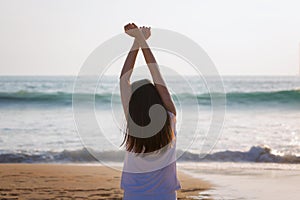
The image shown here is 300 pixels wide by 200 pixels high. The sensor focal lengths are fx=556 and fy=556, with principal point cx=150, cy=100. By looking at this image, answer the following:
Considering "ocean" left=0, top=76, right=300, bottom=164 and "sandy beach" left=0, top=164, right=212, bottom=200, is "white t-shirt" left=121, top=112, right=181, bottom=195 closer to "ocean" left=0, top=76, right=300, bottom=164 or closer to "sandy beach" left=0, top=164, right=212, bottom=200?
"ocean" left=0, top=76, right=300, bottom=164

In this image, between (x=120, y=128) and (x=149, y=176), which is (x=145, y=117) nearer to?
(x=149, y=176)

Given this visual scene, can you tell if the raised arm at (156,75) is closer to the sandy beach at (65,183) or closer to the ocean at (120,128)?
the ocean at (120,128)

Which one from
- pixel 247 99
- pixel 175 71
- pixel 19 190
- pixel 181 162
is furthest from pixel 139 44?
pixel 247 99

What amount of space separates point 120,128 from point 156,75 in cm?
50

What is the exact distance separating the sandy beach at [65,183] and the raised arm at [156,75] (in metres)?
4.14

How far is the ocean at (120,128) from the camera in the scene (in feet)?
32.1

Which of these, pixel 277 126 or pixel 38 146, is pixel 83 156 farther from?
pixel 277 126

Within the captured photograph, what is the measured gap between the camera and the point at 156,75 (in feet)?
8.95

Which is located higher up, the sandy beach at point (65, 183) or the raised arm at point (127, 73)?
the raised arm at point (127, 73)

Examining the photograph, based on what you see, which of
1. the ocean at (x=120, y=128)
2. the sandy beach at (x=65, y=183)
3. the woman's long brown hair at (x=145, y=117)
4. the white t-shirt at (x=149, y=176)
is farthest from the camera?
the ocean at (x=120, y=128)

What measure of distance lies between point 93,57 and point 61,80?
33.6m

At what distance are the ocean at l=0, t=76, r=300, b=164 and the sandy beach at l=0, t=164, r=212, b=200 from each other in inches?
18.5

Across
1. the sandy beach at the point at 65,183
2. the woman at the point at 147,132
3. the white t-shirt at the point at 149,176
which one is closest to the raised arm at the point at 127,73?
the woman at the point at 147,132

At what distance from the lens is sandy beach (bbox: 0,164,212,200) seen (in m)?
6.82
